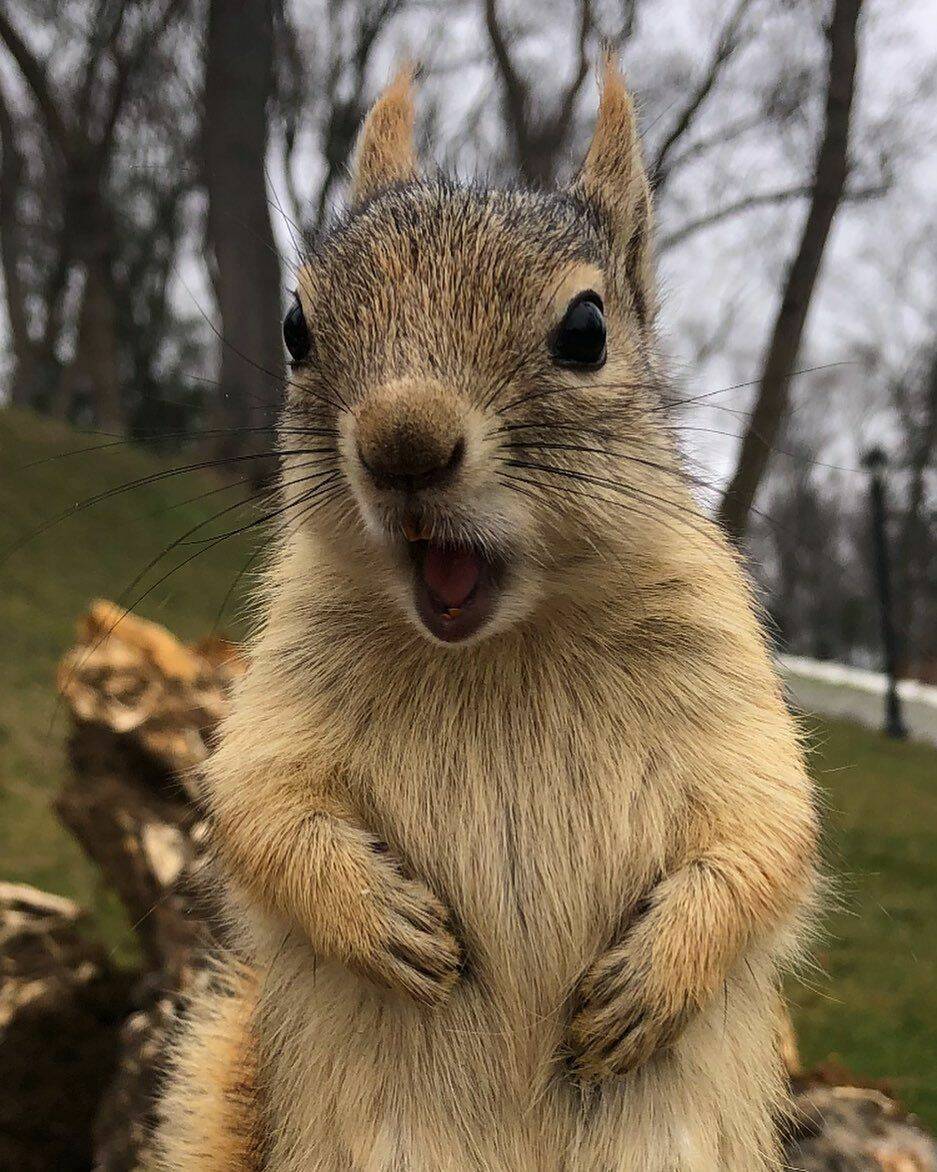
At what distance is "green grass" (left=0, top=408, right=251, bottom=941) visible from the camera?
4.35 m

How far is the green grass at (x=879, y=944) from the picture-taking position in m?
3.10

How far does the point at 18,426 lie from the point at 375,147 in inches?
335

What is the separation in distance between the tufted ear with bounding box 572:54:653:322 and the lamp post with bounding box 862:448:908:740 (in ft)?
22.3

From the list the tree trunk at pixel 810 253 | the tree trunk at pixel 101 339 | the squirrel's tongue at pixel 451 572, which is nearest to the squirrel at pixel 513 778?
the squirrel's tongue at pixel 451 572

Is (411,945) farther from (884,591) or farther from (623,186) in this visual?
(884,591)

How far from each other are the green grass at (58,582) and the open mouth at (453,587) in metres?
2.44

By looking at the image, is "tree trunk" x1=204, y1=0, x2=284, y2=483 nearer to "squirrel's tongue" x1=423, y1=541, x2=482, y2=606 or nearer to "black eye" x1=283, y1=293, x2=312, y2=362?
"black eye" x1=283, y1=293, x2=312, y2=362

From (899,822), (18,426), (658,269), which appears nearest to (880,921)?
(899,822)

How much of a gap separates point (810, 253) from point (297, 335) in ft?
6.11

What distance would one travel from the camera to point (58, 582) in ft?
22.5

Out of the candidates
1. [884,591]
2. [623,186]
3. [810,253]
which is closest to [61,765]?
[810,253]

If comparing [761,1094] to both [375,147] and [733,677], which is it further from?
[375,147]

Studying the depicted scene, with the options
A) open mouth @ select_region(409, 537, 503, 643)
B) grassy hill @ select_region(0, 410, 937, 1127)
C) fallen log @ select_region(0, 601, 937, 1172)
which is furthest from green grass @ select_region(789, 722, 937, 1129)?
open mouth @ select_region(409, 537, 503, 643)

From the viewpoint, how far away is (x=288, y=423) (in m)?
1.67
